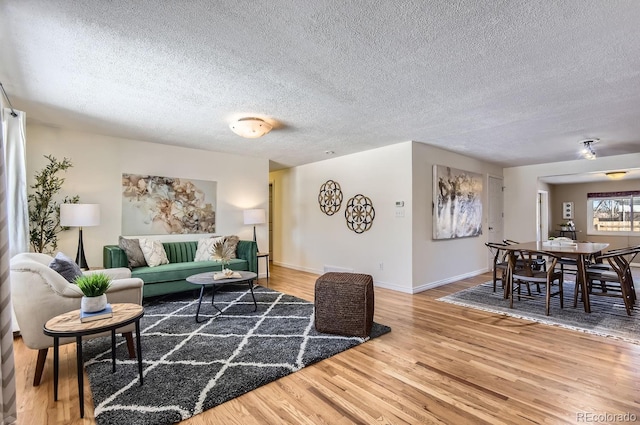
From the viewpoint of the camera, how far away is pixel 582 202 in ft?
28.1

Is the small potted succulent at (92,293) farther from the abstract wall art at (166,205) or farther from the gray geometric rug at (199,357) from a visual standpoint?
the abstract wall art at (166,205)

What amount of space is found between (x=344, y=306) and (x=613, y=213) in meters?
8.94

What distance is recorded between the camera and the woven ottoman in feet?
9.77

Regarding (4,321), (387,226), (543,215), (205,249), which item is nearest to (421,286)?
(387,226)

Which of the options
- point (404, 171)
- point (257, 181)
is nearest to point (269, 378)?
point (404, 171)

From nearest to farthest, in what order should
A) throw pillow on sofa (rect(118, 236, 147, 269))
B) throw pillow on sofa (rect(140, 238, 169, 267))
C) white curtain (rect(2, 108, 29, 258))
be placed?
white curtain (rect(2, 108, 29, 258)) → throw pillow on sofa (rect(118, 236, 147, 269)) → throw pillow on sofa (rect(140, 238, 169, 267))

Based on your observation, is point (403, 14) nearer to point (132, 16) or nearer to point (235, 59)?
point (235, 59)

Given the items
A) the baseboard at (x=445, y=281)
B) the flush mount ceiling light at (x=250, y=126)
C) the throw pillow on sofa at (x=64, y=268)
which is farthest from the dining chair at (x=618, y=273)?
the throw pillow on sofa at (x=64, y=268)

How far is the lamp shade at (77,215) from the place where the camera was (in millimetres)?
3680

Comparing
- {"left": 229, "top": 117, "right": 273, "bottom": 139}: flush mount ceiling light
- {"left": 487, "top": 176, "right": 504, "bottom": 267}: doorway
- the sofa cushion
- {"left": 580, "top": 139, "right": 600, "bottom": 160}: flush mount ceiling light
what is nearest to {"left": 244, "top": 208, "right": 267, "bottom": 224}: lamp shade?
the sofa cushion

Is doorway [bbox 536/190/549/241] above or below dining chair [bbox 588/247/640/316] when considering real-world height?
above

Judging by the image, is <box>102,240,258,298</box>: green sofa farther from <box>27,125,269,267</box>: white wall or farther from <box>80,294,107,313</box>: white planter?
<box>80,294,107,313</box>: white planter

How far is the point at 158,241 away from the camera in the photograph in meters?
4.63

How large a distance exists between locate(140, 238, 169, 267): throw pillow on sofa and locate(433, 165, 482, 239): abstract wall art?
13.7 ft
